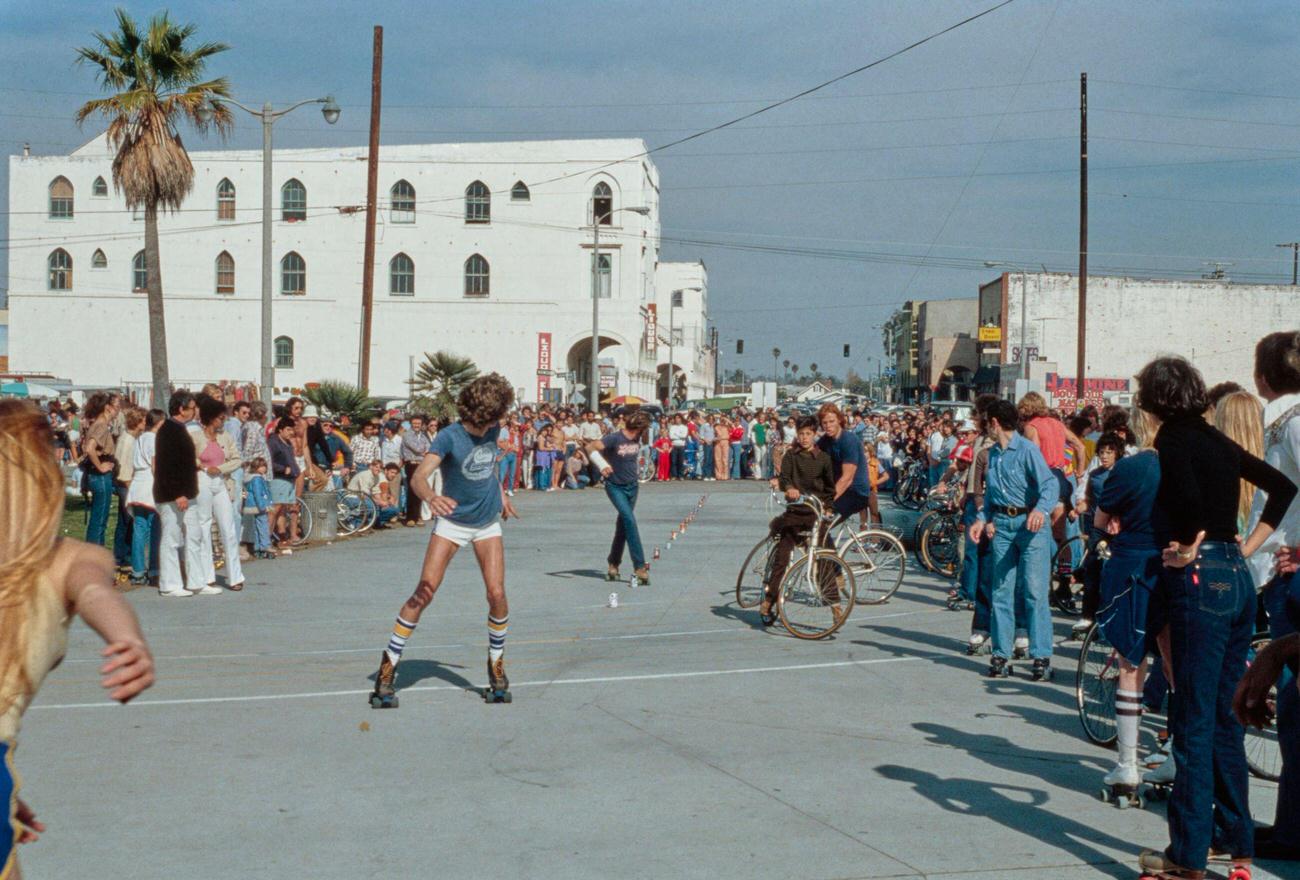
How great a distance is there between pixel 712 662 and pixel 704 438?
3010 centimetres

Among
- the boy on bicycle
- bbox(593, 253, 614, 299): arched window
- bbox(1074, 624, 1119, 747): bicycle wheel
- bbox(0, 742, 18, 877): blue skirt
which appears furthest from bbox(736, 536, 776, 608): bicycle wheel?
bbox(593, 253, 614, 299): arched window

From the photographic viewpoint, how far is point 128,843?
571cm

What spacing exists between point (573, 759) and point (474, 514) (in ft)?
6.74

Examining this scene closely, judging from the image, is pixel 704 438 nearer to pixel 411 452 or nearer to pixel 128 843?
pixel 411 452

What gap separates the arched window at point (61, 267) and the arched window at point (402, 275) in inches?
607

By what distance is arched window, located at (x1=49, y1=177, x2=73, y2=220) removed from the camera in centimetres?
6412

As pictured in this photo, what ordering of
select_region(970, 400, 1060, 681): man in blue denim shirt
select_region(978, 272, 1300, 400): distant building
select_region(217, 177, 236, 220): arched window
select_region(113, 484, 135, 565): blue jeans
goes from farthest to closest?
select_region(978, 272, 1300, 400): distant building < select_region(217, 177, 236, 220): arched window < select_region(113, 484, 135, 565): blue jeans < select_region(970, 400, 1060, 681): man in blue denim shirt

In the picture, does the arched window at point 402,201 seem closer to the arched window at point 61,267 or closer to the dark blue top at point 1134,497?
the arched window at point 61,267

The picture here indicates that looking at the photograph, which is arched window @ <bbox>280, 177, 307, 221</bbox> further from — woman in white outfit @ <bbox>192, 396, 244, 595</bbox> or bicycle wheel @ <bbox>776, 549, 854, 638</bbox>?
bicycle wheel @ <bbox>776, 549, 854, 638</bbox>

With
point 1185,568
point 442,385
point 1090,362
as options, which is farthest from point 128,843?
point 1090,362

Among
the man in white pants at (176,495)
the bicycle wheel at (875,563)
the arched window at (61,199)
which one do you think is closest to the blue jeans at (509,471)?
the man in white pants at (176,495)

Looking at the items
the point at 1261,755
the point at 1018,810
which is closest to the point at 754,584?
the point at 1261,755

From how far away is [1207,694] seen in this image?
5258 millimetres

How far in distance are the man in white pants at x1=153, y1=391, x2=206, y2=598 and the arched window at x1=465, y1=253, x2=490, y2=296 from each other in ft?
164
